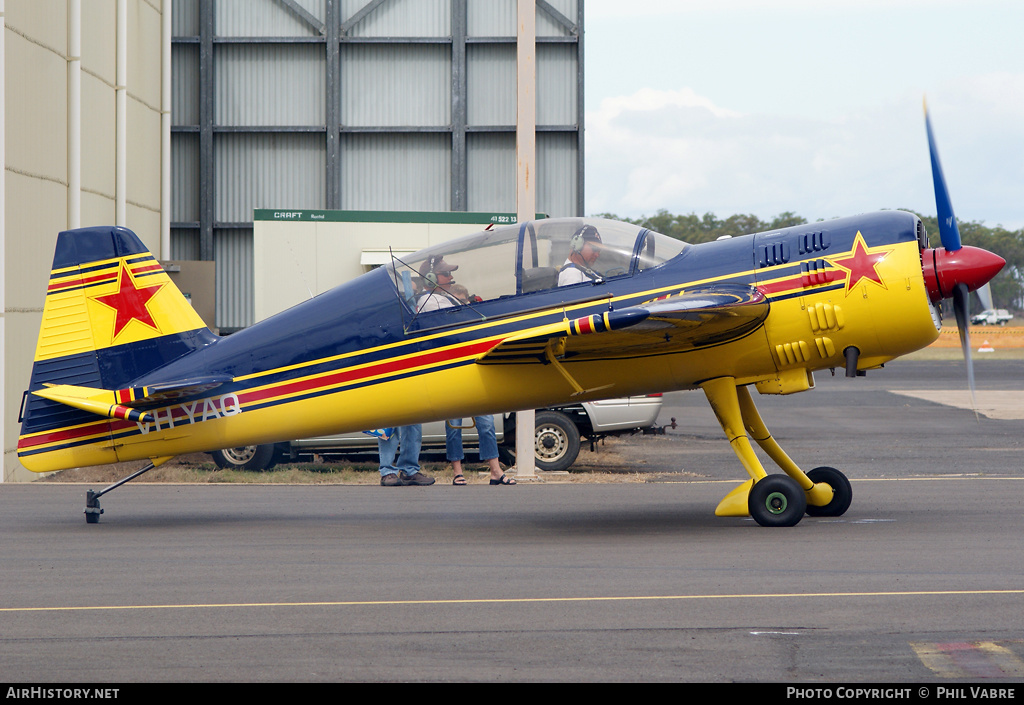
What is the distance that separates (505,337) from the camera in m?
8.60

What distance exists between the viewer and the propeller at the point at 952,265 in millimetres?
8359

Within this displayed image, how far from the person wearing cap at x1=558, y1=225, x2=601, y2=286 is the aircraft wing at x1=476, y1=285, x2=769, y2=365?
38 cm

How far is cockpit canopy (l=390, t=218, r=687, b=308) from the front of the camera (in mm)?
8562

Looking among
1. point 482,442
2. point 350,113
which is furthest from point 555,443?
point 350,113

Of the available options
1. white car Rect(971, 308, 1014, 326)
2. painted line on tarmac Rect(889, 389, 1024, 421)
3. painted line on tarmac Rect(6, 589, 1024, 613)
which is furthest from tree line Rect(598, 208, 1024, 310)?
painted line on tarmac Rect(6, 589, 1024, 613)

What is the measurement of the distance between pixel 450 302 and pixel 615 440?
35.9ft

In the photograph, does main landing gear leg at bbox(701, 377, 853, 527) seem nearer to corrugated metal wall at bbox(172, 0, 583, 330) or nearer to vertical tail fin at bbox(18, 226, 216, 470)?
vertical tail fin at bbox(18, 226, 216, 470)

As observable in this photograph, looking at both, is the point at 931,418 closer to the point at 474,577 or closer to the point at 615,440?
the point at 615,440

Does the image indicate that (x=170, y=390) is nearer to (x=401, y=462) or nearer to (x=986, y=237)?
(x=401, y=462)

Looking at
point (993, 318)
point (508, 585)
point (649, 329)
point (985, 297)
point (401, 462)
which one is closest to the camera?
point (508, 585)

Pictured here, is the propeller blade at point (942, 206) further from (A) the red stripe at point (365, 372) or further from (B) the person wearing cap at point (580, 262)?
(A) the red stripe at point (365, 372)

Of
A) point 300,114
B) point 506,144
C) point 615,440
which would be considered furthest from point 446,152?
point 615,440

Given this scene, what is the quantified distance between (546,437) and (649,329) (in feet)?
19.6

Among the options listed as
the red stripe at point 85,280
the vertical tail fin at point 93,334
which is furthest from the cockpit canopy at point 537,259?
the red stripe at point 85,280
